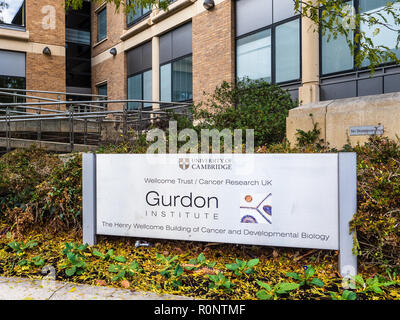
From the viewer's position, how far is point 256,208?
3.59 metres

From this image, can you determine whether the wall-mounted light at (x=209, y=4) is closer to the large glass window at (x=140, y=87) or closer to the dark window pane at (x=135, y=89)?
the large glass window at (x=140, y=87)

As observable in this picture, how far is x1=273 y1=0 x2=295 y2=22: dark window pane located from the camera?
402 inches

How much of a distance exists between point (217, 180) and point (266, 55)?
26.8 ft

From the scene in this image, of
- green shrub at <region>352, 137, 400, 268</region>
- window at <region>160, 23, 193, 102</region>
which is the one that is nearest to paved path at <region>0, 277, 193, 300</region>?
green shrub at <region>352, 137, 400, 268</region>

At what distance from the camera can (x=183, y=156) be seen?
3918 mm

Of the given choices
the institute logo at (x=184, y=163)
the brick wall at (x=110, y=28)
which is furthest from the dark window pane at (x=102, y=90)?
the institute logo at (x=184, y=163)

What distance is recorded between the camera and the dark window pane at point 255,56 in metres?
10.9

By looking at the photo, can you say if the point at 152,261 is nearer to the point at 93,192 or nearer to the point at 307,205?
the point at 93,192

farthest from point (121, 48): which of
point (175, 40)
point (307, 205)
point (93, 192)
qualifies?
point (307, 205)

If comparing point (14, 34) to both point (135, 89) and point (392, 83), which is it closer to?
point (135, 89)

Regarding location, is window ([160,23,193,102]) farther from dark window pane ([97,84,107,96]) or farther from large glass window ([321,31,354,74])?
large glass window ([321,31,354,74])

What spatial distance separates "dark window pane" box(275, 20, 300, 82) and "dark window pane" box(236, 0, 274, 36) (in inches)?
26.3

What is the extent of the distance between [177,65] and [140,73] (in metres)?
3.09

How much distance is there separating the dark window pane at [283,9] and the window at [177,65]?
4097mm
